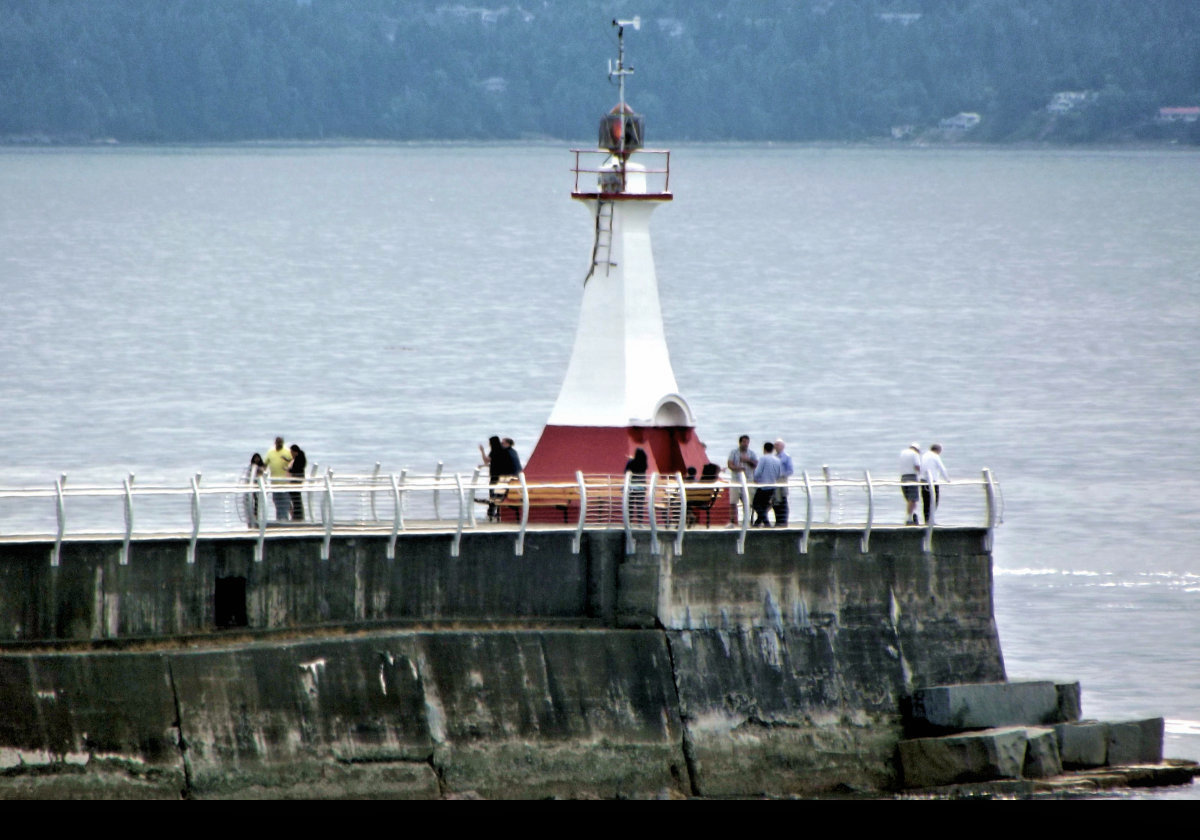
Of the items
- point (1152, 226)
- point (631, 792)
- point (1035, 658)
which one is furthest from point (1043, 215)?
Result: point (631, 792)

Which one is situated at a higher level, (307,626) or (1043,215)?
(1043,215)

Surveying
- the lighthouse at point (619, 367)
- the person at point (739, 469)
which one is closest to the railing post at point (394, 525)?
the lighthouse at point (619, 367)

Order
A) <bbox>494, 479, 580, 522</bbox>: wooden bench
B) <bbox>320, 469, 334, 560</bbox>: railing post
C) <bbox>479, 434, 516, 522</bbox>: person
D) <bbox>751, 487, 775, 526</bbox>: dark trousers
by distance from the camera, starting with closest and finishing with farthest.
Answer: <bbox>320, 469, 334, 560</bbox>: railing post < <bbox>494, 479, 580, 522</bbox>: wooden bench < <bbox>751, 487, 775, 526</bbox>: dark trousers < <bbox>479, 434, 516, 522</bbox>: person

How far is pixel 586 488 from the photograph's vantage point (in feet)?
94.7

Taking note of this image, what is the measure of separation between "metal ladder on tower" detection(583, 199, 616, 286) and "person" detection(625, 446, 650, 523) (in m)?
2.33

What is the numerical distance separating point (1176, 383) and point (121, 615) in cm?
5671

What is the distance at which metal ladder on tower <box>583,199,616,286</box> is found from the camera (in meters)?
30.8

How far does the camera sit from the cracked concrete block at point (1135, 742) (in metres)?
30.1

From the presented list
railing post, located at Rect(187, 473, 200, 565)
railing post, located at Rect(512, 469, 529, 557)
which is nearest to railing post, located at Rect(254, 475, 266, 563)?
railing post, located at Rect(187, 473, 200, 565)

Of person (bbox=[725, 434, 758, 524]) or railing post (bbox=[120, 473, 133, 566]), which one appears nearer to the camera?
railing post (bbox=[120, 473, 133, 566])

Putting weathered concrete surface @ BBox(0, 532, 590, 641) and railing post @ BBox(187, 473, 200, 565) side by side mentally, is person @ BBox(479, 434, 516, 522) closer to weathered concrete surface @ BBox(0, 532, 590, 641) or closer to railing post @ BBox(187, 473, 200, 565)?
weathered concrete surface @ BBox(0, 532, 590, 641)

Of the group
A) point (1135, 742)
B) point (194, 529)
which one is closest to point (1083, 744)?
point (1135, 742)

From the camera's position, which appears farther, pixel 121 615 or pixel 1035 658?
pixel 1035 658
